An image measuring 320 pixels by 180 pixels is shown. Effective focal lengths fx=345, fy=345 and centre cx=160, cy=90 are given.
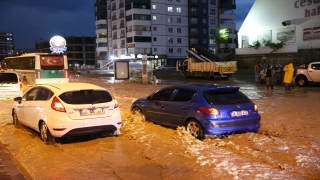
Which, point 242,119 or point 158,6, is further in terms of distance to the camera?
point 158,6

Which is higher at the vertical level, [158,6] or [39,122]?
[158,6]

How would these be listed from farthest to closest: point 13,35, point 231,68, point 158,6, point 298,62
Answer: point 13,35 → point 158,6 → point 298,62 → point 231,68

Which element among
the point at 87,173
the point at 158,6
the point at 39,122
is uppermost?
the point at 158,6

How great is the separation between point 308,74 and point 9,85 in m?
18.5

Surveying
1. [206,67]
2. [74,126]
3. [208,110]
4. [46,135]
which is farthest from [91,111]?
[206,67]

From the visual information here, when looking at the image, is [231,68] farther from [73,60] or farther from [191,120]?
[73,60]

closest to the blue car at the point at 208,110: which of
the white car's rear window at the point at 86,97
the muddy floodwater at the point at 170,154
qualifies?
the muddy floodwater at the point at 170,154

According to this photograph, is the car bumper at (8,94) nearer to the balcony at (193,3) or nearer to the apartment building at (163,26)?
the apartment building at (163,26)

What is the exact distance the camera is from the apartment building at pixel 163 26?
3233 inches

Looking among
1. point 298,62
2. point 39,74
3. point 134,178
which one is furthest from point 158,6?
point 134,178

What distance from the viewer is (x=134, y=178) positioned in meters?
5.78

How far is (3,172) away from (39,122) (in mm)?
2513

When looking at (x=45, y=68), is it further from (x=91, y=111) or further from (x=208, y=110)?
(x=208, y=110)

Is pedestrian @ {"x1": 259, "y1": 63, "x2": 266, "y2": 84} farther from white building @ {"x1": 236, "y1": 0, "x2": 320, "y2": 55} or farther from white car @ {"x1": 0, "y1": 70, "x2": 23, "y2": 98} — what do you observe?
white car @ {"x1": 0, "y1": 70, "x2": 23, "y2": 98}
